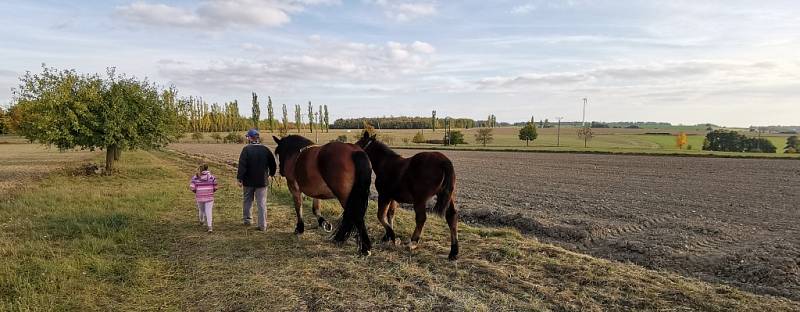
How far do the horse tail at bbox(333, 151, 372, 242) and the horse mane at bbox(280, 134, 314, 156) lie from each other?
5.18 feet

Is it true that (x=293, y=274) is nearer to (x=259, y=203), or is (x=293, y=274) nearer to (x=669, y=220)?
(x=259, y=203)

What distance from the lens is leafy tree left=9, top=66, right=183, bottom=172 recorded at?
15.6m

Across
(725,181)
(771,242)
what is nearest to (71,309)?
(771,242)

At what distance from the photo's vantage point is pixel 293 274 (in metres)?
5.36

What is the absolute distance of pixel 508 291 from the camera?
481 cm

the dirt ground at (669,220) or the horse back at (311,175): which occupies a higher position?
the horse back at (311,175)

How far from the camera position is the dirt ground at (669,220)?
6.52 meters

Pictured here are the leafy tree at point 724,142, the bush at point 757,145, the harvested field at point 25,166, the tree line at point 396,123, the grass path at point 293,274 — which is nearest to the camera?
the grass path at point 293,274

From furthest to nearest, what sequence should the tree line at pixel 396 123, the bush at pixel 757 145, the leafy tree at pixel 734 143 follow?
the tree line at pixel 396 123, the leafy tree at pixel 734 143, the bush at pixel 757 145

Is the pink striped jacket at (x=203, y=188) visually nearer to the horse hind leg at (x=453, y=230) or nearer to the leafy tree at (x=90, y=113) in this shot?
the horse hind leg at (x=453, y=230)

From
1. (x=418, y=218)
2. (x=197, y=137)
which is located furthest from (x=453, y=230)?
(x=197, y=137)

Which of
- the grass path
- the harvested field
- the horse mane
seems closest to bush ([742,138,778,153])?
the grass path

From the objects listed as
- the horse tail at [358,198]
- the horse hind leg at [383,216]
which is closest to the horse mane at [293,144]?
the horse tail at [358,198]

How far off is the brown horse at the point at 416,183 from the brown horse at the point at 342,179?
43 cm
